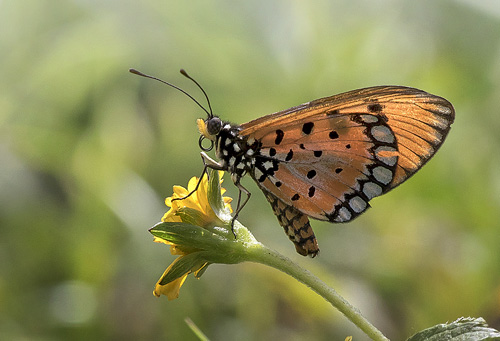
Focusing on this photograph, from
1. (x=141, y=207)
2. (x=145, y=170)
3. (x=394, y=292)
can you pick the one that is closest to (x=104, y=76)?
(x=145, y=170)

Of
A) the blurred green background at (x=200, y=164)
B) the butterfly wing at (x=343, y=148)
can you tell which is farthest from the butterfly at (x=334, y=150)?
the blurred green background at (x=200, y=164)

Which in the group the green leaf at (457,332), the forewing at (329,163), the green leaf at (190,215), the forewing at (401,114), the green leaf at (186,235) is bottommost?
the green leaf at (457,332)

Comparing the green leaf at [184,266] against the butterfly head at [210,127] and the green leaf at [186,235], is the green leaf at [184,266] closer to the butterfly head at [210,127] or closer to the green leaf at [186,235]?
the green leaf at [186,235]

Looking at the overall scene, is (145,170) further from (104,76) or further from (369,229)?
(369,229)

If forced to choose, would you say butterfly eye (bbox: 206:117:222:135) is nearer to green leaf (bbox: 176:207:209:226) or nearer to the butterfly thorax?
the butterfly thorax

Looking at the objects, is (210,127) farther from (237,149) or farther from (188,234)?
(188,234)

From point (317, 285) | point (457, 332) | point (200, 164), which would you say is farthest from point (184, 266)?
point (200, 164)

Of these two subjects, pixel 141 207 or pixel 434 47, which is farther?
pixel 434 47
